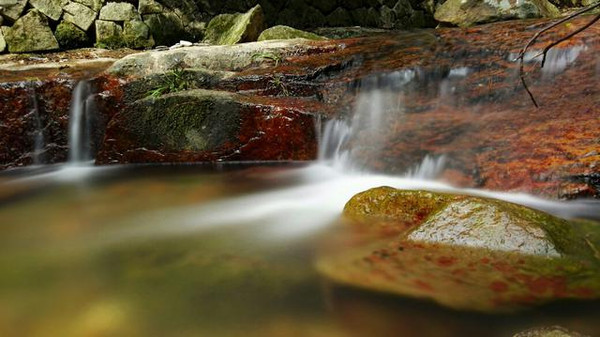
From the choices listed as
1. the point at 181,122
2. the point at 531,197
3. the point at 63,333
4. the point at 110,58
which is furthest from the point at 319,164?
the point at 110,58

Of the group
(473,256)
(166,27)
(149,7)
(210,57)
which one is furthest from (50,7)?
(473,256)

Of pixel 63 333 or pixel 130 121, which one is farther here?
pixel 130 121

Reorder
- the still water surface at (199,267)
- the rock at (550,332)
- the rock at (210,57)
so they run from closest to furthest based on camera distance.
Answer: the rock at (550,332) → the still water surface at (199,267) → the rock at (210,57)

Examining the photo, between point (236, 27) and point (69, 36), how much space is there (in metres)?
4.15

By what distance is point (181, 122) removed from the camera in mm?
6059

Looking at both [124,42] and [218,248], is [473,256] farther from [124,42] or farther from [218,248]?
[124,42]

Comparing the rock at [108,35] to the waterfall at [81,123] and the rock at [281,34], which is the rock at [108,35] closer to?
the rock at [281,34]

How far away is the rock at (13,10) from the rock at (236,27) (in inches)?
175

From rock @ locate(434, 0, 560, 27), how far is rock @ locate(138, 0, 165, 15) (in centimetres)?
828

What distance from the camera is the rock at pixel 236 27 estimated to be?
10359 millimetres

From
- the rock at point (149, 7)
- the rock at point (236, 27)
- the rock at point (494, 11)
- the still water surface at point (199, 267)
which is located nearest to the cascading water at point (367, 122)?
the still water surface at point (199, 267)

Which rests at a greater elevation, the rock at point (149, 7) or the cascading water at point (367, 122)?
the rock at point (149, 7)

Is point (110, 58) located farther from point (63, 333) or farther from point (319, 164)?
point (63, 333)

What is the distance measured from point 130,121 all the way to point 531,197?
5.04 m
